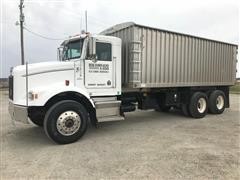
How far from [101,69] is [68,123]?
179cm

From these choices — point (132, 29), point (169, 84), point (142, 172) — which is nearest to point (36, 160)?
point (142, 172)

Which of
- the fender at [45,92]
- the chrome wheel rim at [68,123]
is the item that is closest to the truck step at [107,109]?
the chrome wheel rim at [68,123]

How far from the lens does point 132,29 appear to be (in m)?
7.19

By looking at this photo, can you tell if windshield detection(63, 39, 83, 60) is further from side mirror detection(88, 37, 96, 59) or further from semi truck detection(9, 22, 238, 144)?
side mirror detection(88, 37, 96, 59)

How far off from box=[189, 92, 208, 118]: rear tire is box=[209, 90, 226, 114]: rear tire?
0.45 meters

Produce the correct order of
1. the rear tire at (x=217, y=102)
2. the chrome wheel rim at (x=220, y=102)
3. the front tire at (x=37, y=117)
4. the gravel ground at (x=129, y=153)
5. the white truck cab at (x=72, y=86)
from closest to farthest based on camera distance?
the gravel ground at (x=129, y=153), the white truck cab at (x=72, y=86), the front tire at (x=37, y=117), the rear tire at (x=217, y=102), the chrome wheel rim at (x=220, y=102)

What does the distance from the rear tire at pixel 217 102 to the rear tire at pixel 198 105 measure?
45cm

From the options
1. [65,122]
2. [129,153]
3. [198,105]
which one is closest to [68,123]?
[65,122]

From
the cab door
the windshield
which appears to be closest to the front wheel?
the cab door

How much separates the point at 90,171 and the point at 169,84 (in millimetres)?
4993

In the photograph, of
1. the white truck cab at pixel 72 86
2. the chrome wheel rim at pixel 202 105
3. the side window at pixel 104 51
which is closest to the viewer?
the white truck cab at pixel 72 86

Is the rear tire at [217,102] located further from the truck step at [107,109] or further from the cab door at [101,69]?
the cab door at [101,69]

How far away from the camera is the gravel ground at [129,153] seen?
13.4ft

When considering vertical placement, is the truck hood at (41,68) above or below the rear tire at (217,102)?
above
